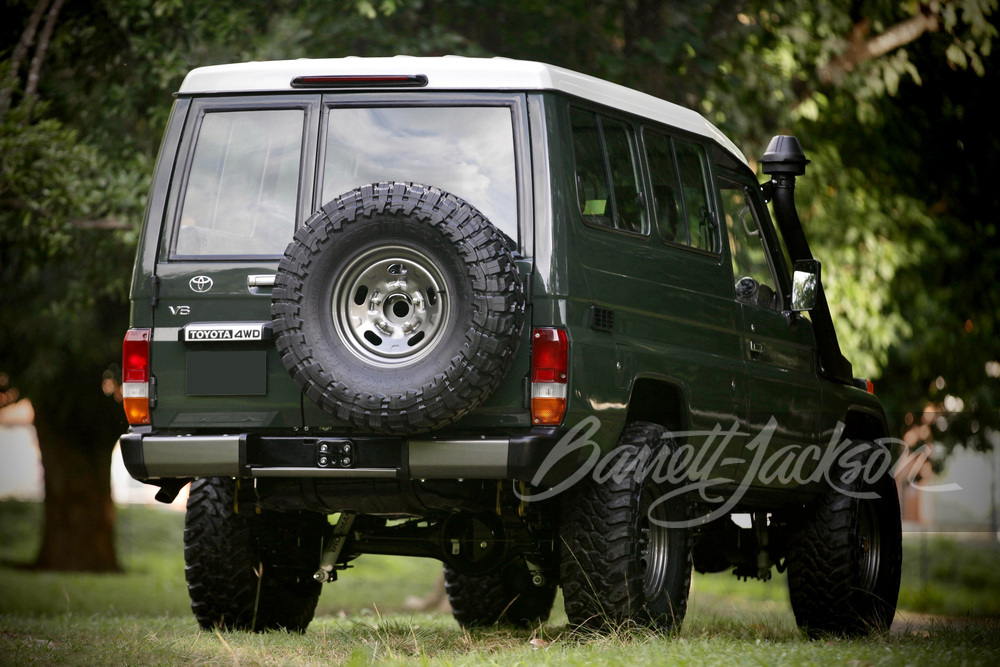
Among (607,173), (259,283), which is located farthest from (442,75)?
(259,283)

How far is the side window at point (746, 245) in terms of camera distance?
23.9 ft

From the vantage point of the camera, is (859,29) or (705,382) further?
(859,29)

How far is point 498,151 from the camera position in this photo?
19.3ft

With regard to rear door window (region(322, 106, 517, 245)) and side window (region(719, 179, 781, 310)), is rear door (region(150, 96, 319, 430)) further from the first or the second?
side window (region(719, 179, 781, 310))

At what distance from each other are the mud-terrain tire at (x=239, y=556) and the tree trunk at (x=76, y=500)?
12.3 metres

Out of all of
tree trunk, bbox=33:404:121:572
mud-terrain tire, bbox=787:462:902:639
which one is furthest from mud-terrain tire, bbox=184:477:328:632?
tree trunk, bbox=33:404:121:572

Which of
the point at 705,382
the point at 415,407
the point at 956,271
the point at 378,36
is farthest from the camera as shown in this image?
the point at 956,271

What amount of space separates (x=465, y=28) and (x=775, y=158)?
649 cm

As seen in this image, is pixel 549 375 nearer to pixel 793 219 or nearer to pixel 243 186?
pixel 243 186

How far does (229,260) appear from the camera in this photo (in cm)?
603

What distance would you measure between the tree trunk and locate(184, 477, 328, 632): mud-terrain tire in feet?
40.2

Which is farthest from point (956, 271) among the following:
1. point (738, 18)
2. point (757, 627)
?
point (757, 627)

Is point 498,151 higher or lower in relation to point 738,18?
lower

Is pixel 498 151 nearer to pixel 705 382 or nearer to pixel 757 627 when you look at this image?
pixel 705 382
